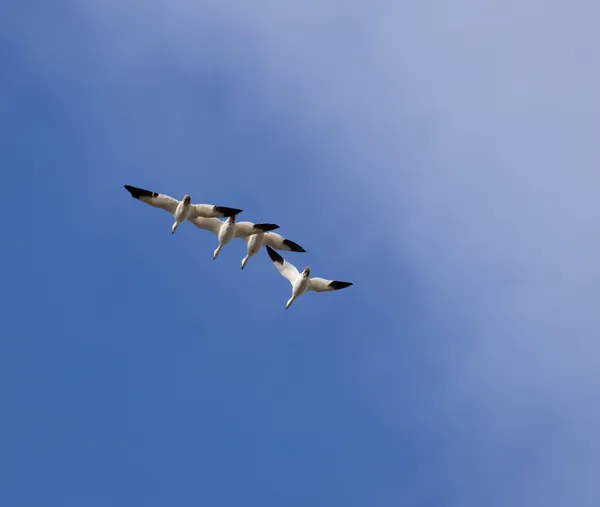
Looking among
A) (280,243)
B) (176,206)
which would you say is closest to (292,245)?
(280,243)

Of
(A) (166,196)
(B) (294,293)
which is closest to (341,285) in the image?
(B) (294,293)

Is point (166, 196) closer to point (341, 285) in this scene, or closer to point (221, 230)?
point (221, 230)

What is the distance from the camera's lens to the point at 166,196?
337 ft

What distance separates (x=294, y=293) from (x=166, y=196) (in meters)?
9.21

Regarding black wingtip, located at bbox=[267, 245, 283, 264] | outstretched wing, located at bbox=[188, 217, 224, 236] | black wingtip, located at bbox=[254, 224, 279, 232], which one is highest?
black wingtip, located at bbox=[267, 245, 283, 264]

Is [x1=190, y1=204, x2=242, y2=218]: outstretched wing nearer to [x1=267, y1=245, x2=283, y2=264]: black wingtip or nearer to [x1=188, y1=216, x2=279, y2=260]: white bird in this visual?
[x1=188, y1=216, x2=279, y2=260]: white bird

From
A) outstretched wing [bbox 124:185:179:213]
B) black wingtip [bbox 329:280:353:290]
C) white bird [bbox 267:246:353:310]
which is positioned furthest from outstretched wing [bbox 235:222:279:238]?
black wingtip [bbox 329:280:353:290]

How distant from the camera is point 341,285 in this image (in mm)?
104625

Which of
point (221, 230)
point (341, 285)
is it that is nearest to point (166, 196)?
point (221, 230)

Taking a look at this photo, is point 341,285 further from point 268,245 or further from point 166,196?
point 166,196

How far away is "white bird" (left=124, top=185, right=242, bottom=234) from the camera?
102 m

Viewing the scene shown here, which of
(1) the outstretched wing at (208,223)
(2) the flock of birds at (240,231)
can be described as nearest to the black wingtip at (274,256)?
(2) the flock of birds at (240,231)

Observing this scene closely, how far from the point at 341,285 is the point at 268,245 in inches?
189

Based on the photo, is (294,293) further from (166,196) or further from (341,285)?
(166,196)
